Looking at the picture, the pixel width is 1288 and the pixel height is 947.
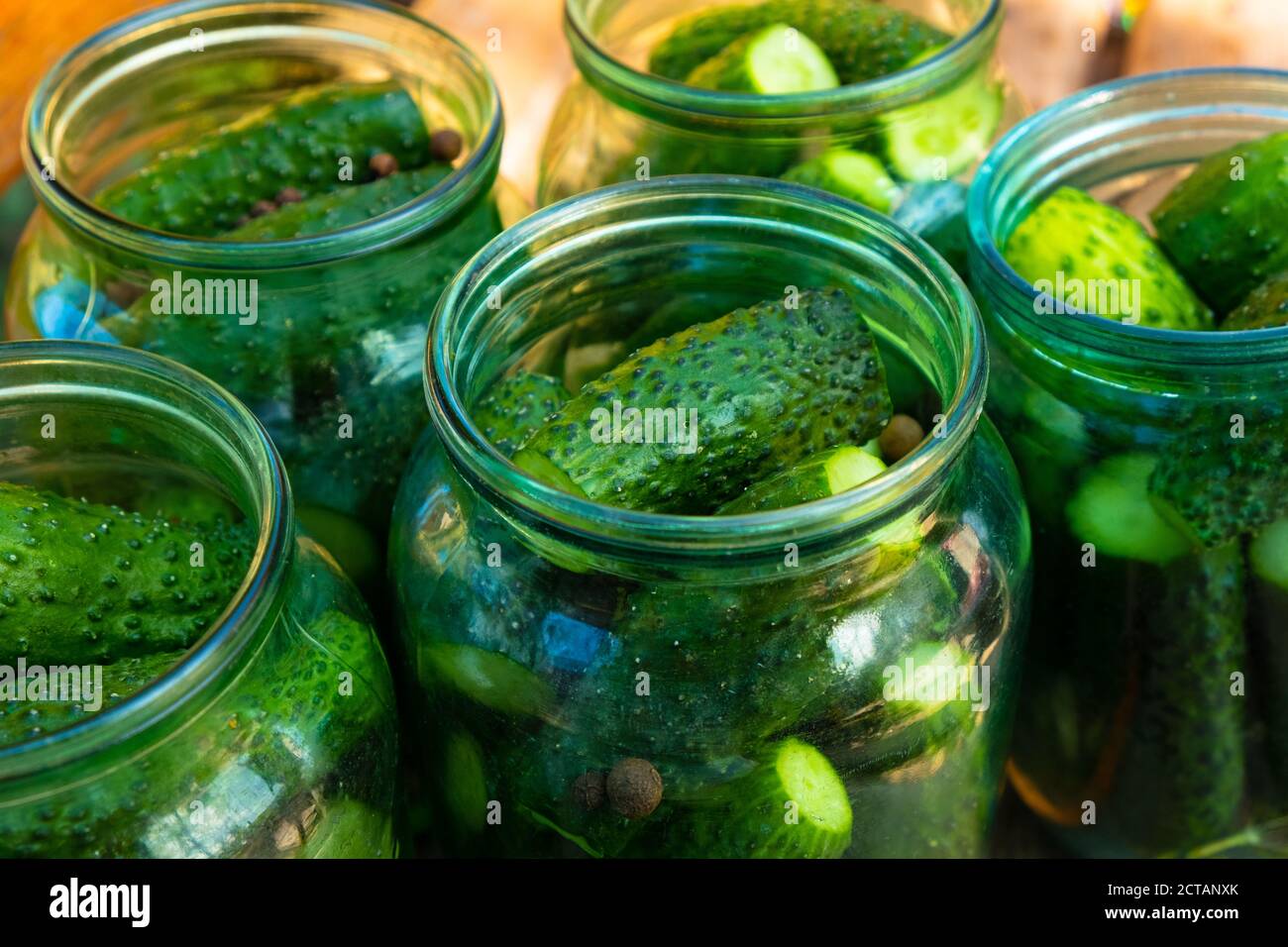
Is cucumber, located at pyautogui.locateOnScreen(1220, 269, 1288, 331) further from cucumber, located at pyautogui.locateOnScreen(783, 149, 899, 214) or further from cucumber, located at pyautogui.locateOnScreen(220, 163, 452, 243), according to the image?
cucumber, located at pyautogui.locateOnScreen(220, 163, 452, 243)

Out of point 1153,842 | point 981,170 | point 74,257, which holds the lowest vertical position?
point 1153,842

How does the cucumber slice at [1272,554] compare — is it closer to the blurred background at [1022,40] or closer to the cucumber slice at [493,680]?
the cucumber slice at [493,680]

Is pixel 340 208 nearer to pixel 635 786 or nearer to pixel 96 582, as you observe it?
pixel 96 582

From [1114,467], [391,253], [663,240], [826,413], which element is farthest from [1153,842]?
[391,253]

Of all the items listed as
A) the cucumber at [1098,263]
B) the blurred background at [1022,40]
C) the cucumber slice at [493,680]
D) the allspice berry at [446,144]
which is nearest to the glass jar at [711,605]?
the cucumber slice at [493,680]

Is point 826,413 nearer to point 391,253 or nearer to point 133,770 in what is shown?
point 391,253

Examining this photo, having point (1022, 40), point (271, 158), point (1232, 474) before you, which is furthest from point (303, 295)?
point (1022, 40)
